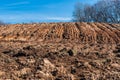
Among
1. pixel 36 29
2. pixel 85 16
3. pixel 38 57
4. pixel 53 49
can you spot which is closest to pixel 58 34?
pixel 36 29

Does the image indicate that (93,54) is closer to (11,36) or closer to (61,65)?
(61,65)

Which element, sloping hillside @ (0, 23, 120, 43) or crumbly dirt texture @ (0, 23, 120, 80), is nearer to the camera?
crumbly dirt texture @ (0, 23, 120, 80)

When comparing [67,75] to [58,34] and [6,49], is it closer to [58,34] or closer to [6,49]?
[6,49]

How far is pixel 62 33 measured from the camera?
22.3 meters

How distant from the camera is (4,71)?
1051cm

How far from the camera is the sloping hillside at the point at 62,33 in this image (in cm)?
2064

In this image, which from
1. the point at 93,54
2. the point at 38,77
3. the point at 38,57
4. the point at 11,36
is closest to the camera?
the point at 38,77

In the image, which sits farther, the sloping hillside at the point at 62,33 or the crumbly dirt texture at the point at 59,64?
the sloping hillside at the point at 62,33

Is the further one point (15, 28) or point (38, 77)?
point (15, 28)

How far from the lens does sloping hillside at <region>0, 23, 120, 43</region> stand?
67.7ft

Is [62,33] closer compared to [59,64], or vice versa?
[59,64]

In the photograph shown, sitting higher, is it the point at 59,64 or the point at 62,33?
the point at 62,33

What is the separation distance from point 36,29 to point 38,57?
37.5 ft

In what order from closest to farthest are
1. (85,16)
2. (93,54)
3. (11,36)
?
(93,54), (11,36), (85,16)
